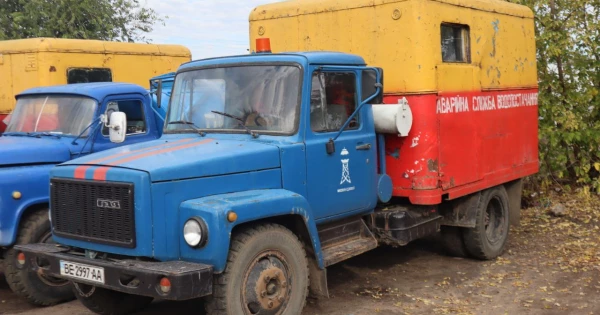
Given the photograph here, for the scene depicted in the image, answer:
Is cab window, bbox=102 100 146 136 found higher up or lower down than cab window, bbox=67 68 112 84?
lower down

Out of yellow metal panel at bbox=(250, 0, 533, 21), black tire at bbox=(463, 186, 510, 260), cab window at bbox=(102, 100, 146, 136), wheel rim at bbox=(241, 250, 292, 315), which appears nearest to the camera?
wheel rim at bbox=(241, 250, 292, 315)

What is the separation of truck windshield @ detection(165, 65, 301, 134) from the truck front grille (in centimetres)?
117

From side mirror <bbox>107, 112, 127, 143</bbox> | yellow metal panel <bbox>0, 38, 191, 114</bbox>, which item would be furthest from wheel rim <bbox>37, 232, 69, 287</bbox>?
yellow metal panel <bbox>0, 38, 191, 114</bbox>

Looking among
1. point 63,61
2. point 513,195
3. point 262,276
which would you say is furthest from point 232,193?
point 63,61

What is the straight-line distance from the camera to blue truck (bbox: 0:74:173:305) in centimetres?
612

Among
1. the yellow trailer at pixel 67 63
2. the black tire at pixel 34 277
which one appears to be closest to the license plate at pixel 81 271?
the black tire at pixel 34 277

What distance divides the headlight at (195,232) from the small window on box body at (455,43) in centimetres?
352

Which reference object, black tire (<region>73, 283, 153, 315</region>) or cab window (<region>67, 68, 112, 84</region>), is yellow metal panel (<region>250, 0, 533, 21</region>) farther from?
cab window (<region>67, 68, 112, 84</region>)

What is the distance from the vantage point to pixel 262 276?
4828 millimetres

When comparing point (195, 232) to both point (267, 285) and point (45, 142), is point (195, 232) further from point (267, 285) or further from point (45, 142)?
point (45, 142)

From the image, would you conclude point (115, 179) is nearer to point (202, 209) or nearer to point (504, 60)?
point (202, 209)

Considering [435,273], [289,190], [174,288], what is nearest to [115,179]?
[174,288]

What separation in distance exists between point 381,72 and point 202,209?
2379mm

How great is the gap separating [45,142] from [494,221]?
5.27 metres
